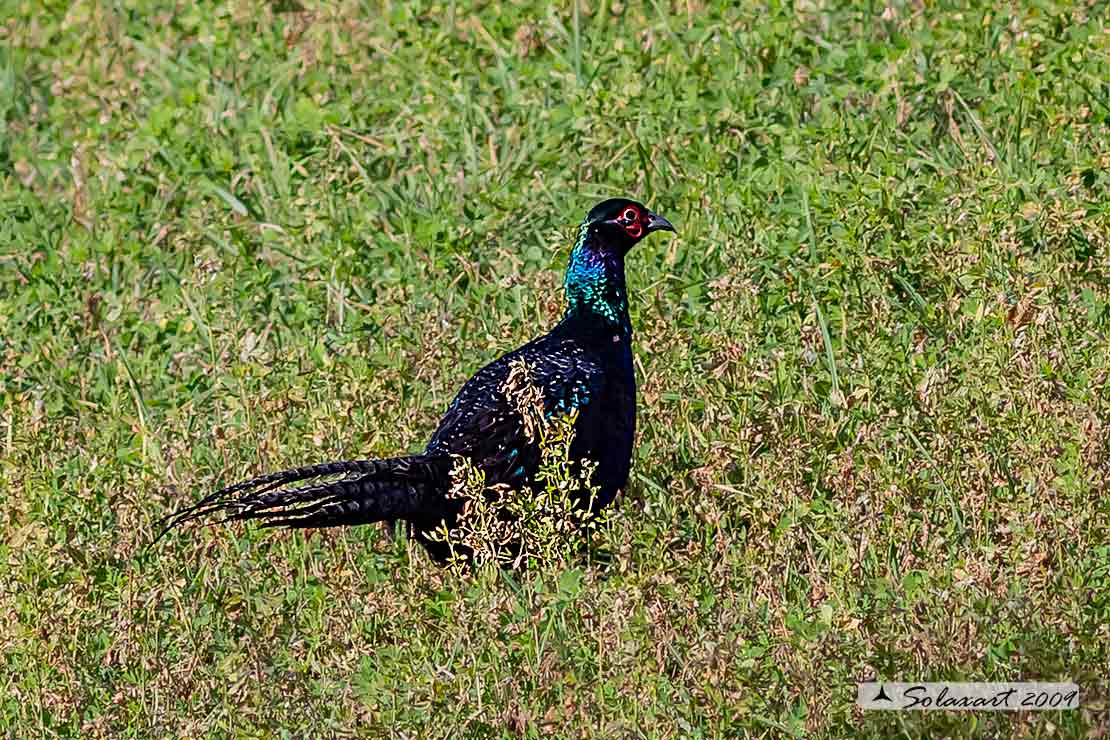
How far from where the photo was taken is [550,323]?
280 inches

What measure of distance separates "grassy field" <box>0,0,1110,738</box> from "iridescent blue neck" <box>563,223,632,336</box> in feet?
1.03

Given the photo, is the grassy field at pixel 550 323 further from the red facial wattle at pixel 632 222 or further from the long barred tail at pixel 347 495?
the red facial wattle at pixel 632 222

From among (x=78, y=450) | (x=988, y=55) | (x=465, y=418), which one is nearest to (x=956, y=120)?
(x=988, y=55)

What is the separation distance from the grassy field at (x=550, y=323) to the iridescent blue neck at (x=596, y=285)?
1.03 ft

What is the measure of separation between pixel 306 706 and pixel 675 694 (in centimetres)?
103

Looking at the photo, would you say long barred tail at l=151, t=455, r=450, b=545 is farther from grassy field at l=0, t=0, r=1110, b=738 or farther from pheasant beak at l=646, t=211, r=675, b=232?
pheasant beak at l=646, t=211, r=675, b=232

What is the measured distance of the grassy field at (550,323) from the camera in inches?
195

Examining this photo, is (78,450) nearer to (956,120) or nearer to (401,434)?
(401,434)

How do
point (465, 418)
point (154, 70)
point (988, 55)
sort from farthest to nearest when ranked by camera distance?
point (154, 70) < point (988, 55) < point (465, 418)

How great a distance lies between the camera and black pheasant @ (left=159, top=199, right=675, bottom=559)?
560 cm

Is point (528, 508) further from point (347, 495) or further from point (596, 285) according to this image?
point (596, 285)

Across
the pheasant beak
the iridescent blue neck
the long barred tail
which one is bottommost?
the long barred tail

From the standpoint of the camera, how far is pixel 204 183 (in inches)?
350

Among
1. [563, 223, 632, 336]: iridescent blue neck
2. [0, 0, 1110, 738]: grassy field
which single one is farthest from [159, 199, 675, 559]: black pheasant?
[0, 0, 1110, 738]: grassy field
